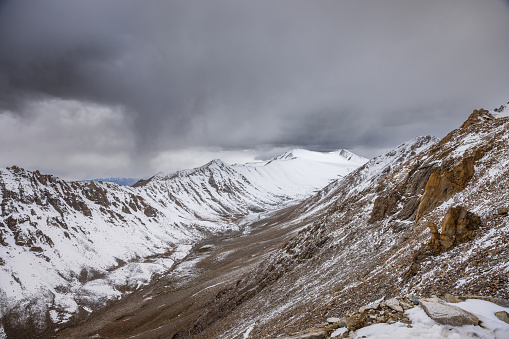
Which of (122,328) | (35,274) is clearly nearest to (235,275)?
(122,328)

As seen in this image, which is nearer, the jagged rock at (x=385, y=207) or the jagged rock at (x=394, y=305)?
A: the jagged rock at (x=394, y=305)

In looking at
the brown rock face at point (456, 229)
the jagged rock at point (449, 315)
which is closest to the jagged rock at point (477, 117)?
the brown rock face at point (456, 229)

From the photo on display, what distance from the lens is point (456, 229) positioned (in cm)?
1546

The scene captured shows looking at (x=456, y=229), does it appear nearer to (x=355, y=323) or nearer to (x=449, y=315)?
(x=449, y=315)

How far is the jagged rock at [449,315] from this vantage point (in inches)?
289

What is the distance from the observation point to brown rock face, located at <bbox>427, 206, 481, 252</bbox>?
49.6ft

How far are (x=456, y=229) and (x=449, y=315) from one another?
10.4m

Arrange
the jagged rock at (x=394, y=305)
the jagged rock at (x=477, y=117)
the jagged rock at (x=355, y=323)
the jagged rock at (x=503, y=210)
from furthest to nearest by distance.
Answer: the jagged rock at (x=477, y=117), the jagged rock at (x=503, y=210), the jagged rock at (x=394, y=305), the jagged rock at (x=355, y=323)

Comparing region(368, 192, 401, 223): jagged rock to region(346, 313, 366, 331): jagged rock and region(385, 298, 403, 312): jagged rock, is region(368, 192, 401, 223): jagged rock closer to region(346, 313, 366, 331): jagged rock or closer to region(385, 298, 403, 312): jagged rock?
region(385, 298, 403, 312): jagged rock

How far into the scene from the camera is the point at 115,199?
13288cm

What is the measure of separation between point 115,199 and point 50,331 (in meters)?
90.0

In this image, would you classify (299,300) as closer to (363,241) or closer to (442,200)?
(363,241)

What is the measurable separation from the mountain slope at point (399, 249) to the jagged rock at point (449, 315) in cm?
331

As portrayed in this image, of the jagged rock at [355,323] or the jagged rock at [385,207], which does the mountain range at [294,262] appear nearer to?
the jagged rock at [385,207]
